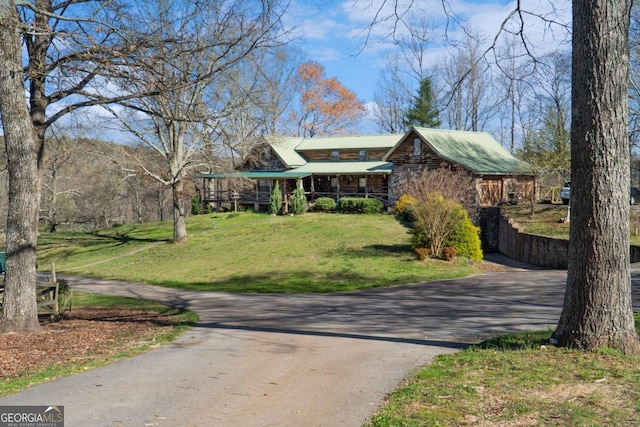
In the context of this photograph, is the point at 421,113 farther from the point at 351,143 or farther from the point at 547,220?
the point at 547,220

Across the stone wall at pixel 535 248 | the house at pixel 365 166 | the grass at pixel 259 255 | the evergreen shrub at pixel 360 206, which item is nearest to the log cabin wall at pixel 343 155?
the house at pixel 365 166

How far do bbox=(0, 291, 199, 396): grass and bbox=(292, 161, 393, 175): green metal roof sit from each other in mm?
27480

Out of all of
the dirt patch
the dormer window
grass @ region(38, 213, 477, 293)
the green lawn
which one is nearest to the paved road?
the dirt patch

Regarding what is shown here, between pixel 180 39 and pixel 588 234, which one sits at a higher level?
pixel 180 39

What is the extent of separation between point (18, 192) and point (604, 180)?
9.51 metres

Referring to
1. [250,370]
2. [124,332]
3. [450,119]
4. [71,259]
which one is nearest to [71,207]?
[71,259]

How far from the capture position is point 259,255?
2686 centimetres

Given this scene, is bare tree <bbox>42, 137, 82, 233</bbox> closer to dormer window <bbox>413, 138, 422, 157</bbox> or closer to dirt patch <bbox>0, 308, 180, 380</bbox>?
dormer window <bbox>413, 138, 422, 157</bbox>

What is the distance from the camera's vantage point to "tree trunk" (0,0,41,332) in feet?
31.6

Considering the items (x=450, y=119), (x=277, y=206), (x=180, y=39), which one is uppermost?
(x=450, y=119)

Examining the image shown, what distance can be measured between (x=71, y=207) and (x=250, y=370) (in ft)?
166

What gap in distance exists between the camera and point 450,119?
57.0 meters

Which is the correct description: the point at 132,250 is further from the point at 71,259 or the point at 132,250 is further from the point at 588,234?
the point at 588,234

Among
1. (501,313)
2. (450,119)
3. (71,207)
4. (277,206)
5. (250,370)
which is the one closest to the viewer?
(250,370)
